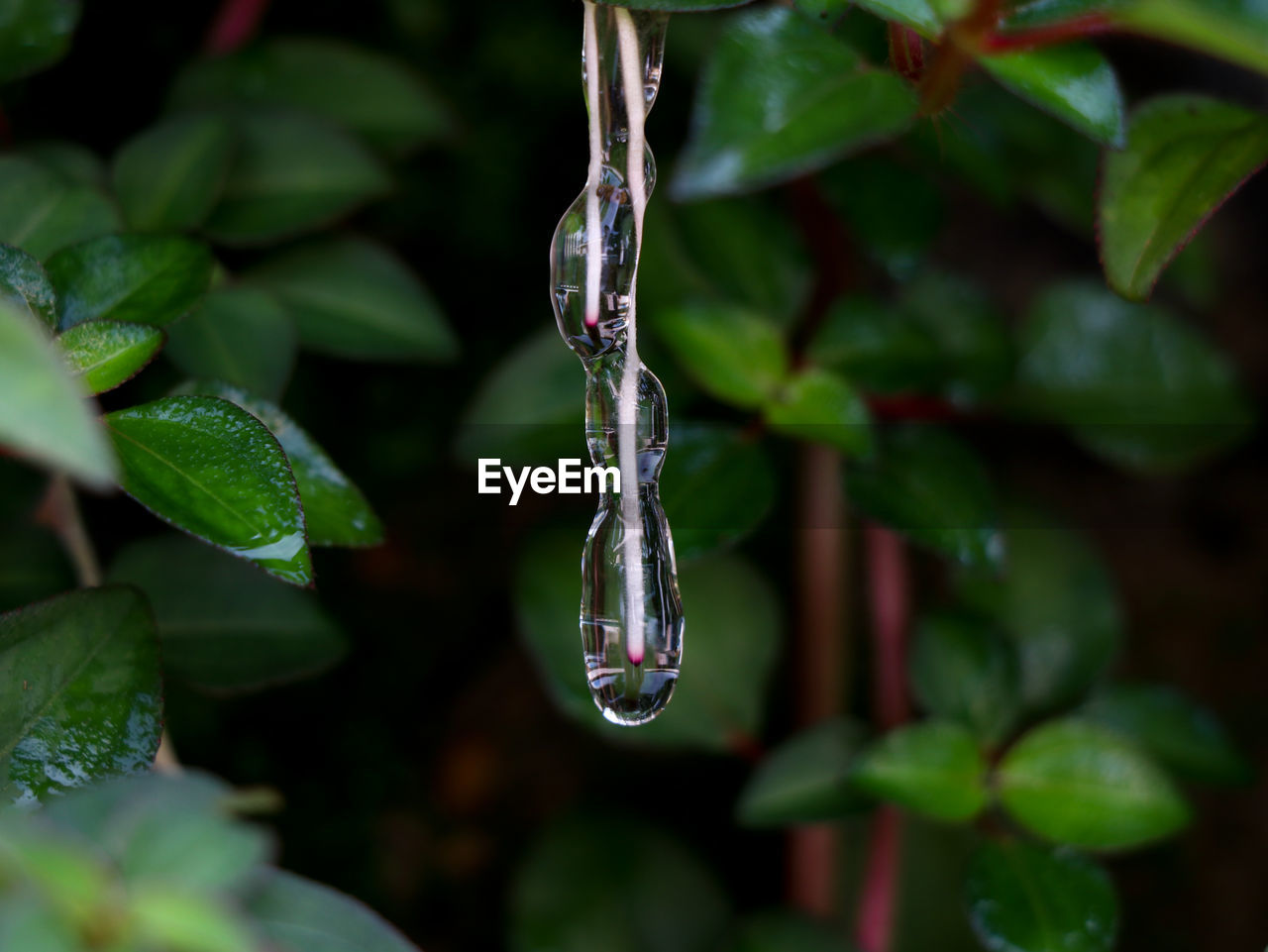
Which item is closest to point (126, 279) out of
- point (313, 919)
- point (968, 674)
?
point (313, 919)

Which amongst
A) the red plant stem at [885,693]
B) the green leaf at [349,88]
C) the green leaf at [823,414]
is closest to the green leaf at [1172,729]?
the red plant stem at [885,693]

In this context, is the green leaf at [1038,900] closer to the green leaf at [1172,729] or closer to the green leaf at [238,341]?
the green leaf at [1172,729]

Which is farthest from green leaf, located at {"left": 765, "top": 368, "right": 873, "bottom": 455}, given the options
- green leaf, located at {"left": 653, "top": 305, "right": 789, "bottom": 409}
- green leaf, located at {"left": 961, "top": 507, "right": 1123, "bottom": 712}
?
green leaf, located at {"left": 961, "top": 507, "right": 1123, "bottom": 712}

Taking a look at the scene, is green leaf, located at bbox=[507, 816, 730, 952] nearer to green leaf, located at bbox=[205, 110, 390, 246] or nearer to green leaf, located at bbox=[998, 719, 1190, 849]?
green leaf, located at bbox=[998, 719, 1190, 849]

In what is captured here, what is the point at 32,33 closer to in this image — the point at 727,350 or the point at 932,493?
the point at 727,350

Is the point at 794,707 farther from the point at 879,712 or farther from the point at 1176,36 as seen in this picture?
the point at 1176,36

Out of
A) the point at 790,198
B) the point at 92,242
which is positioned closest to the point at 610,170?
the point at 92,242
